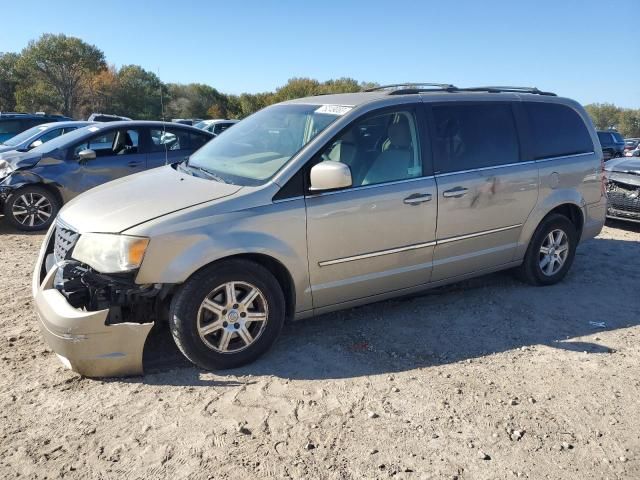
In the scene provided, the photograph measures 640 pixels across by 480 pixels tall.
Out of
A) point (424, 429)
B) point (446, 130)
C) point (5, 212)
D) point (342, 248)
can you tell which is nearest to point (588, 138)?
point (446, 130)

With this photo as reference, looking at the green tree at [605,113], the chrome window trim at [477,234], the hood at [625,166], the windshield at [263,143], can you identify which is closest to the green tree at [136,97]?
the hood at [625,166]

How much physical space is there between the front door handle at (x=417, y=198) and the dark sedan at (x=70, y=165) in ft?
15.7

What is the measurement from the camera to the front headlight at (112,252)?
3.28 metres

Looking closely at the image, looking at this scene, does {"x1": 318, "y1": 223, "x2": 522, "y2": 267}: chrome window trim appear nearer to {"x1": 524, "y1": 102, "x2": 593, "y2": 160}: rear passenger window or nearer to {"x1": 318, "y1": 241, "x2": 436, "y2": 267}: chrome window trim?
{"x1": 318, "y1": 241, "x2": 436, "y2": 267}: chrome window trim

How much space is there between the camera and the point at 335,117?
13.5ft

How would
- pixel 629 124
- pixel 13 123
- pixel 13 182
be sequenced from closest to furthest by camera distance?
pixel 13 182, pixel 13 123, pixel 629 124

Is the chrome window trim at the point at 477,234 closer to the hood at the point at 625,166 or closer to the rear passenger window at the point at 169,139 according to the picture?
the hood at the point at 625,166

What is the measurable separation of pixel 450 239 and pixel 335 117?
1406 mm

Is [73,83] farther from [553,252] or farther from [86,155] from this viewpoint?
[553,252]

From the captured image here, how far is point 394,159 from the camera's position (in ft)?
13.9

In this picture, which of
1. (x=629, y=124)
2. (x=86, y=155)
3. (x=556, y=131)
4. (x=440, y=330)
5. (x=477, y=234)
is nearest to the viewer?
(x=440, y=330)

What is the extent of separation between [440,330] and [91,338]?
2.62 meters

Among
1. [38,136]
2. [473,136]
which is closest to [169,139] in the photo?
[38,136]

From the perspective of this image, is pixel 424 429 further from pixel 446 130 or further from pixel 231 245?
pixel 446 130
